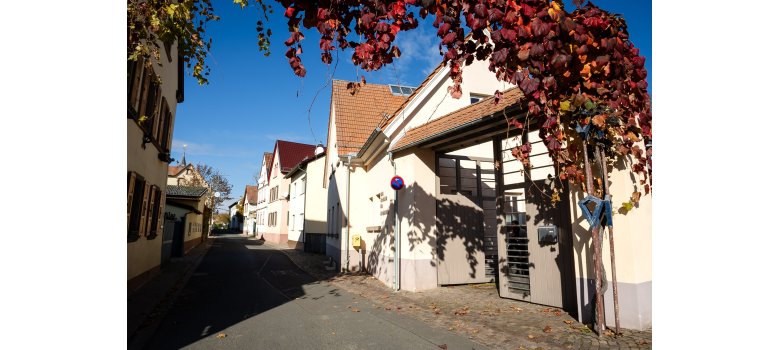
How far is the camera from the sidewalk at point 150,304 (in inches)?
223

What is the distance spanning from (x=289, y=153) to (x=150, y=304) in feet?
109

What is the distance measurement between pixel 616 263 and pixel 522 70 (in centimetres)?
341

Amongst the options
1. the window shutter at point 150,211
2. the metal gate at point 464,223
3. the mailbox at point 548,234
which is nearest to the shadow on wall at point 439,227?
the metal gate at point 464,223

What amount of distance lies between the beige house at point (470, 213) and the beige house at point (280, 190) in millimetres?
21002

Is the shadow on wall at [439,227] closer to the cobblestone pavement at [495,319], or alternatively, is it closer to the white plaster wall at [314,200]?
the cobblestone pavement at [495,319]

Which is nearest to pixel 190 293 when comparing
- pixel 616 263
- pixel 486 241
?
pixel 486 241

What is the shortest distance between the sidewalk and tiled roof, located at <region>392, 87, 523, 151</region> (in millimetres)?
5887

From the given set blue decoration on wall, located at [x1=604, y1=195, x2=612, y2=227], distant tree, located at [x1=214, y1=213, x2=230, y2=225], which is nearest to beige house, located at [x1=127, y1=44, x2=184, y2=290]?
blue decoration on wall, located at [x1=604, y1=195, x2=612, y2=227]

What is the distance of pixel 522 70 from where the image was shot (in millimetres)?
3332

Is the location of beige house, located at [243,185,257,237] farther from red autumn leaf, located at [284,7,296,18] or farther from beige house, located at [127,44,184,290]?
red autumn leaf, located at [284,7,296,18]

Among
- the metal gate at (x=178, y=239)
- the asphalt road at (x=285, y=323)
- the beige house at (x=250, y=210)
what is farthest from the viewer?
the beige house at (x=250, y=210)

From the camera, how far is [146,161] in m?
10.1

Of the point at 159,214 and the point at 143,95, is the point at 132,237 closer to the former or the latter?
the point at 143,95
